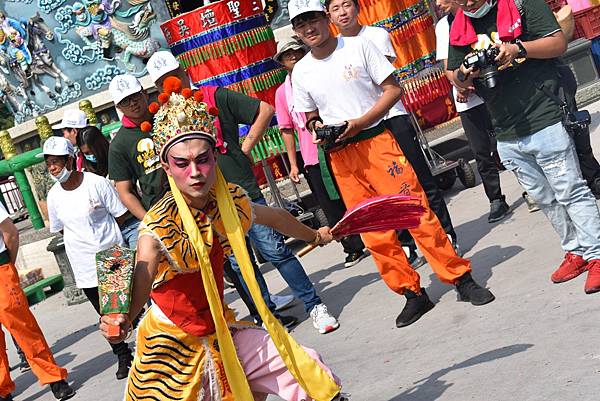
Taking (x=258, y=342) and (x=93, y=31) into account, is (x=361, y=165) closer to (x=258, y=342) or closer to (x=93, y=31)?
(x=258, y=342)

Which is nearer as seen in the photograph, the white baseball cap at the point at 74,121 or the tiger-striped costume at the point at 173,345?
the tiger-striped costume at the point at 173,345

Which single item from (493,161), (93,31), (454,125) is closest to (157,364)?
(493,161)

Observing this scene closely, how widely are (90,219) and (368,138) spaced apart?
8.59 ft

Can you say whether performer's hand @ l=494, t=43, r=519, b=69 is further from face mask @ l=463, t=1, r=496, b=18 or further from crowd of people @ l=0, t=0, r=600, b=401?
face mask @ l=463, t=1, r=496, b=18

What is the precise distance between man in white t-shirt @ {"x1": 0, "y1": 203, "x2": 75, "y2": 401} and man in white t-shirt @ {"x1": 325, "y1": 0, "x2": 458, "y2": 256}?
2.87 metres

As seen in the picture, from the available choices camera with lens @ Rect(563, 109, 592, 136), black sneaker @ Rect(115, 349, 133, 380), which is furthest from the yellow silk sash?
black sneaker @ Rect(115, 349, 133, 380)

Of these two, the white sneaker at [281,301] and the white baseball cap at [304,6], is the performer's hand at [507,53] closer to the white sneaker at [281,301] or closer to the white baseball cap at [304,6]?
the white baseball cap at [304,6]

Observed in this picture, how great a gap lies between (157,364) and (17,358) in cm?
632

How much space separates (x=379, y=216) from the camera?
5.12 metres

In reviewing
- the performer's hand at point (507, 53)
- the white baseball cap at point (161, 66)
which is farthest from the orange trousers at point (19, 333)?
the performer's hand at point (507, 53)

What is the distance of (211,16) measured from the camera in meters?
10.6

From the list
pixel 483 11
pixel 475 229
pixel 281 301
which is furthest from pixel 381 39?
pixel 281 301

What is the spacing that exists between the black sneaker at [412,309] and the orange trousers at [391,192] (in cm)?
5

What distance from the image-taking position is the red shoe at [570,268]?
247 inches
